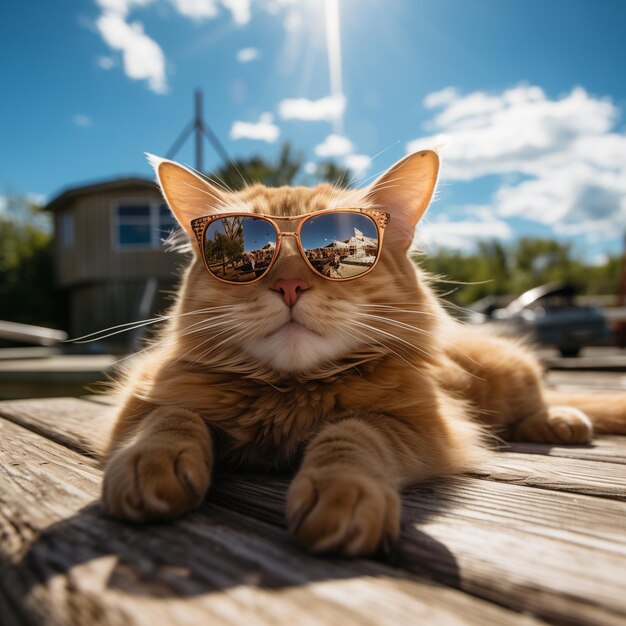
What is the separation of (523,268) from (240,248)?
2439 inches

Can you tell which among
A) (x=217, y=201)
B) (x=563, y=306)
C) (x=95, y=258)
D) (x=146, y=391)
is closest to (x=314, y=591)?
(x=146, y=391)

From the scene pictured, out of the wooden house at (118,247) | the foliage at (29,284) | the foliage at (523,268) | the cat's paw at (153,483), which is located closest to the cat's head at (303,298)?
the cat's paw at (153,483)

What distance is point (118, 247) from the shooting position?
1550 cm

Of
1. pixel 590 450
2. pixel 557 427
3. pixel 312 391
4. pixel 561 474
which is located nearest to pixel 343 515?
pixel 312 391

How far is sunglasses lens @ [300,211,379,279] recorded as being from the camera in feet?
5.24

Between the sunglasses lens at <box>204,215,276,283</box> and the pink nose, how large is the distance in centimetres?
9

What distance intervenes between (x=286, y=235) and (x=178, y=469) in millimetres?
856

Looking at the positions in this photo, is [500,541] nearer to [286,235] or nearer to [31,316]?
[286,235]

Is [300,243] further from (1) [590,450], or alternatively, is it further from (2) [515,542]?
(1) [590,450]

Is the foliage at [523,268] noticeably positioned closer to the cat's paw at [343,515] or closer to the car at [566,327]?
the car at [566,327]

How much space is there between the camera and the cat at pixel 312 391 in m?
0.91

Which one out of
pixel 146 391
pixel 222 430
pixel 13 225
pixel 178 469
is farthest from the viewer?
pixel 13 225

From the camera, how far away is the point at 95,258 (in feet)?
51.7

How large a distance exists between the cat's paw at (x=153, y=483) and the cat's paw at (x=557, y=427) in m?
1.53
